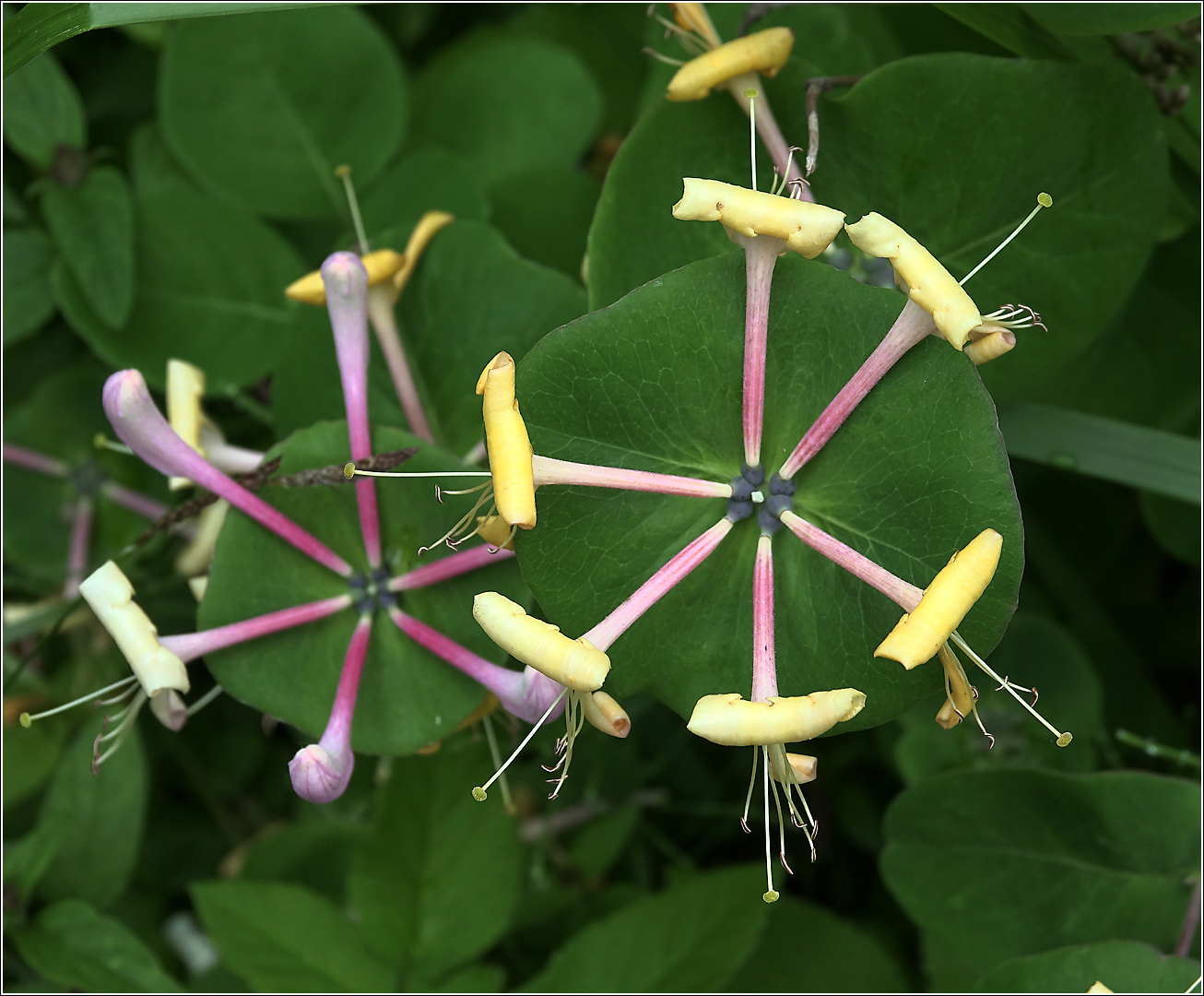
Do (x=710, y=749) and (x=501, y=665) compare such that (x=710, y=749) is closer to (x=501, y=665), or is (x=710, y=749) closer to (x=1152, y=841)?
(x=1152, y=841)

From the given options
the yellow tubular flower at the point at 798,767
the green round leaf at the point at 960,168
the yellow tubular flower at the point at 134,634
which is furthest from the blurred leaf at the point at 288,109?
the yellow tubular flower at the point at 798,767

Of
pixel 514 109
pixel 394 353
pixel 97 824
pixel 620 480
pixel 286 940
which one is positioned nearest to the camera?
pixel 620 480

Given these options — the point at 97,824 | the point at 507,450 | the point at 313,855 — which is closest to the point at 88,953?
the point at 97,824

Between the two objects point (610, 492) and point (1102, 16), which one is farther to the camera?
point (1102, 16)

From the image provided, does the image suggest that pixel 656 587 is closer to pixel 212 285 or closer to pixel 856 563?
pixel 856 563

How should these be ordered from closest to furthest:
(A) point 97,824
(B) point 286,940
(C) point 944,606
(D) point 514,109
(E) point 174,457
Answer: (C) point 944,606, (E) point 174,457, (B) point 286,940, (A) point 97,824, (D) point 514,109

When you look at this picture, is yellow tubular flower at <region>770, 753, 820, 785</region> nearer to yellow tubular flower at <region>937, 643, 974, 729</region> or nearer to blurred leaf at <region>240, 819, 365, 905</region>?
yellow tubular flower at <region>937, 643, 974, 729</region>

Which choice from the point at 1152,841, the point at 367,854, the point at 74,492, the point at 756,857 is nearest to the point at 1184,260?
the point at 1152,841

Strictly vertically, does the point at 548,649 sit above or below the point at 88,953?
above
